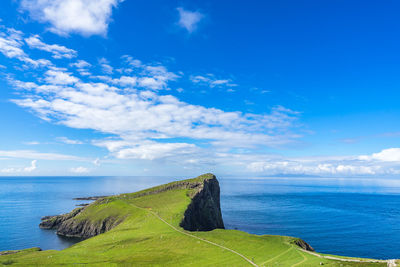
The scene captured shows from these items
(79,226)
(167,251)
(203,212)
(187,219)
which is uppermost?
(187,219)

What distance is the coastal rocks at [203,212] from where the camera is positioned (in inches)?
3851

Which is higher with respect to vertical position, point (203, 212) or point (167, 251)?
point (203, 212)

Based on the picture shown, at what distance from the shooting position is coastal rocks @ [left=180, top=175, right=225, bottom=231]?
321 ft

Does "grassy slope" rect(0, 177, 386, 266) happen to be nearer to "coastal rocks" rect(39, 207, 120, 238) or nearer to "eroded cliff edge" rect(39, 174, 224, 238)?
"eroded cliff edge" rect(39, 174, 224, 238)

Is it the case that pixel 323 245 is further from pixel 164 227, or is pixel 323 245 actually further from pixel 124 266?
pixel 124 266

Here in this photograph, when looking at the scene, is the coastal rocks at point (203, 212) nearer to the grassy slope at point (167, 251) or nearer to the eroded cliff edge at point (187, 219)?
the eroded cliff edge at point (187, 219)

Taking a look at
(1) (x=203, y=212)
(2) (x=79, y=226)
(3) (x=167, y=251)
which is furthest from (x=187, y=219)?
(2) (x=79, y=226)

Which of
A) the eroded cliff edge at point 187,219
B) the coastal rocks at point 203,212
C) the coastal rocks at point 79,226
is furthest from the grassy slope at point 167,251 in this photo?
the coastal rocks at point 79,226

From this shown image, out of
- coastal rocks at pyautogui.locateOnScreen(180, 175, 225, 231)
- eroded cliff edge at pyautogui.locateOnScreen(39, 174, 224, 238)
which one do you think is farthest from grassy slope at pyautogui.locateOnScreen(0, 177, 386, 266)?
eroded cliff edge at pyautogui.locateOnScreen(39, 174, 224, 238)

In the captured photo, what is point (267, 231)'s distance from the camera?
359ft

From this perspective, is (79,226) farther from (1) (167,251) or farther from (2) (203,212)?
(1) (167,251)

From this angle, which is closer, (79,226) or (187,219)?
(187,219)

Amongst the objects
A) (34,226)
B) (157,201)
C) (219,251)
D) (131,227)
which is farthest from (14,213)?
(219,251)

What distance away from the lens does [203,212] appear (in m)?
111
